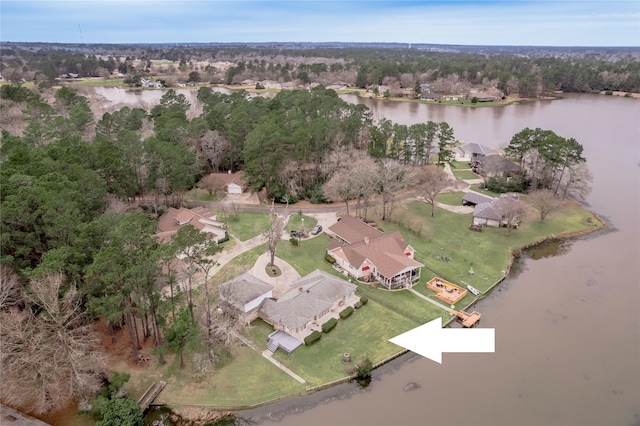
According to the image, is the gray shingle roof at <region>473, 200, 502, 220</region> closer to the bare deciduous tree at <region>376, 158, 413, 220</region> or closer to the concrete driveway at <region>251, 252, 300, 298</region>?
the bare deciduous tree at <region>376, 158, 413, 220</region>

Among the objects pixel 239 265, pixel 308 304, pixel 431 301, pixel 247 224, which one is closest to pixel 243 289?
pixel 308 304

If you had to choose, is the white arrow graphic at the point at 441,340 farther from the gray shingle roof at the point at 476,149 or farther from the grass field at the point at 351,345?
the gray shingle roof at the point at 476,149

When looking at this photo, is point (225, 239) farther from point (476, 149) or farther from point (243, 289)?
point (476, 149)

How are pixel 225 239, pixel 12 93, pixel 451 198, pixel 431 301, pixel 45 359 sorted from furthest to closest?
pixel 12 93, pixel 451 198, pixel 225 239, pixel 431 301, pixel 45 359

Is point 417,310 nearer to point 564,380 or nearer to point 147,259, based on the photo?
point 564,380

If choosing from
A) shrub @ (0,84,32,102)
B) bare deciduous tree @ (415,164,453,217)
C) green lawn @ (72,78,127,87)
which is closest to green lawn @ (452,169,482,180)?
bare deciduous tree @ (415,164,453,217)

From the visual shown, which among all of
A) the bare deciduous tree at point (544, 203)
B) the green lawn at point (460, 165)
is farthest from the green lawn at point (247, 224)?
the green lawn at point (460, 165)
